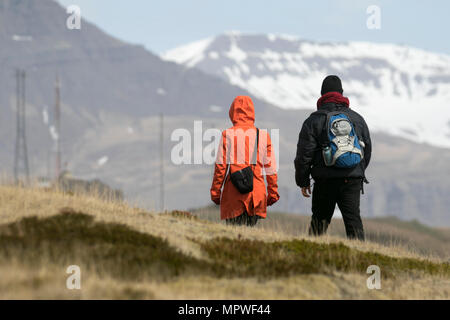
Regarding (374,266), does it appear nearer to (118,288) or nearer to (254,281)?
(254,281)

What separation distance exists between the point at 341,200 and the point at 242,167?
65.3 inches

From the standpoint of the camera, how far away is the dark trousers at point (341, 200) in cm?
1191

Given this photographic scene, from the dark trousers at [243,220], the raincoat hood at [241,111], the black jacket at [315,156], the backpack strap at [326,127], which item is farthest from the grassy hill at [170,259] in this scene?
the raincoat hood at [241,111]

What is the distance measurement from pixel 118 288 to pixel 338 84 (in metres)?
5.71

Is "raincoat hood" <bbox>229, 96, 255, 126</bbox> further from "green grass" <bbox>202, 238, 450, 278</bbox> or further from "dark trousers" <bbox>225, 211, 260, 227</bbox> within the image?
"green grass" <bbox>202, 238, 450, 278</bbox>

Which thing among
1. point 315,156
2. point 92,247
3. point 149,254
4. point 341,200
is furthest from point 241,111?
point 92,247

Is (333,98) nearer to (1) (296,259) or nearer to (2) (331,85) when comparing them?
(2) (331,85)

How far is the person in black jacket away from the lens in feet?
39.0

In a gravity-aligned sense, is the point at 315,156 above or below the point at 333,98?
below

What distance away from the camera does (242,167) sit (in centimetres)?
1227

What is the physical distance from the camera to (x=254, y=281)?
359 inches

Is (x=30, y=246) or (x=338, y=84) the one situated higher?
(x=338, y=84)
